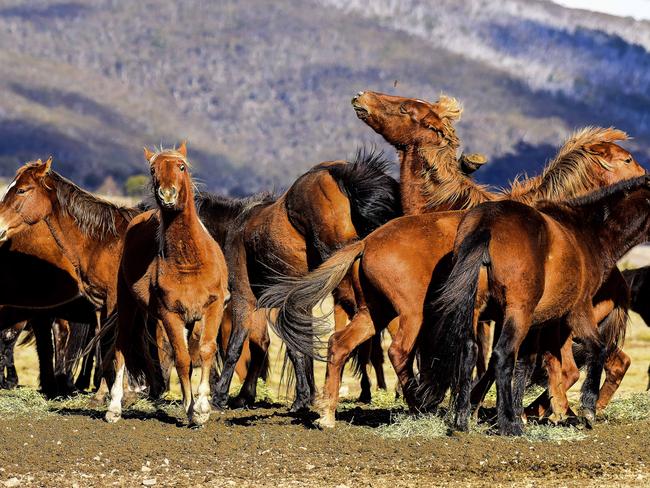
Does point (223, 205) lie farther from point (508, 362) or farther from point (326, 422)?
point (508, 362)

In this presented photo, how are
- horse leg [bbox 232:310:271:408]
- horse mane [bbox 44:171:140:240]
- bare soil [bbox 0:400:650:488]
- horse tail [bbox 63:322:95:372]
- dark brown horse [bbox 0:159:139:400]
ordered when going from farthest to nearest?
1. horse tail [bbox 63:322:95:372]
2. horse leg [bbox 232:310:271:408]
3. horse mane [bbox 44:171:140:240]
4. dark brown horse [bbox 0:159:139:400]
5. bare soil [bbox 0:400:650:488]

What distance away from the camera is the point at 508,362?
7.73 m

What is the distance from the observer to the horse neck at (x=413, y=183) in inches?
383

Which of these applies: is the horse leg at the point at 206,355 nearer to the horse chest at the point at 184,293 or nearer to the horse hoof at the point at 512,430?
the horse chest at the point at 184,293

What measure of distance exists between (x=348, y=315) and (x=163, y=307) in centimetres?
199

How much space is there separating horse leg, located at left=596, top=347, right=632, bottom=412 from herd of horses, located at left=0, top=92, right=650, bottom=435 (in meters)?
0.01

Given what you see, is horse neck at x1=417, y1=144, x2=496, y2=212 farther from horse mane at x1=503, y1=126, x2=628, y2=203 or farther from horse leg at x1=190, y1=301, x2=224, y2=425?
horse leg at x1=190, y1=301, x2=224, y2=425

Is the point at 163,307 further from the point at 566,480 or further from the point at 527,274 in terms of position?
the point at 566,480

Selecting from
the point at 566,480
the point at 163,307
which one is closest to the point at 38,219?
the point at 163,307

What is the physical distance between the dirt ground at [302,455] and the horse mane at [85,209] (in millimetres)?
2374

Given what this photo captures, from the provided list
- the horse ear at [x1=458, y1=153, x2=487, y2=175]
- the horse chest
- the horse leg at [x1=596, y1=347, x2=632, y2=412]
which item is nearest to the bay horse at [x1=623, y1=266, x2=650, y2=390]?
the horse leg at [x1=596, y1=347, x2=632, y2=412]

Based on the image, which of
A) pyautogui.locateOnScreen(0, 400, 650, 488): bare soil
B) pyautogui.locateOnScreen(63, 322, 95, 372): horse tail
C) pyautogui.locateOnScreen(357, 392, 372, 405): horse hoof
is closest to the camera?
pyautogui.locateOnScreen(0, 400, 650, 488): bare soil

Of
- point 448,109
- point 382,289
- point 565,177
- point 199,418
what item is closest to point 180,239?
point 199,418

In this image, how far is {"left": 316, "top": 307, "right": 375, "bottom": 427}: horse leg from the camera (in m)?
8.21
